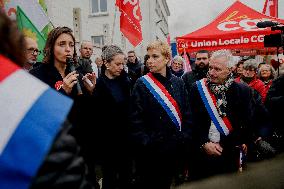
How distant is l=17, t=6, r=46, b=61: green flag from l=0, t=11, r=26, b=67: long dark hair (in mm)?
2033

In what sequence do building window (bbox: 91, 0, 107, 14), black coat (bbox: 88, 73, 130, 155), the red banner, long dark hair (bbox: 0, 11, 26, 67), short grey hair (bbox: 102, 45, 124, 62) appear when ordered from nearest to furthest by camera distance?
long dark hair (bbox: 0, 11, 26, 67) → black coat (bbox: 88, 73, 130, 155) → short grey hair (bbox: 102, 45, 124, 62) → the red banner → building window (bbox: 91, 0, 107, 14)

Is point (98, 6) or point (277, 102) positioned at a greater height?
point (98, 6)

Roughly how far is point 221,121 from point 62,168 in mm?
2812

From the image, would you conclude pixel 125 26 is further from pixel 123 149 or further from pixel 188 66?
pixel 123 149

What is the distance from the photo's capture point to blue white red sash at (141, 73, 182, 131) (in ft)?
11.1

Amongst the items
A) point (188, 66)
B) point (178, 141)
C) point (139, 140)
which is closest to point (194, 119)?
point (178, 141)

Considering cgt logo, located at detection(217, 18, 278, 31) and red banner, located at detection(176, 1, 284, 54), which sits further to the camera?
cgt logo, located at detection(217, 18, 278, 31)

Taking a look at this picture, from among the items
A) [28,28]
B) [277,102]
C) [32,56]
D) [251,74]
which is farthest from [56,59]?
[251,74]

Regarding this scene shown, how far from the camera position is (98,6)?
25.5 m

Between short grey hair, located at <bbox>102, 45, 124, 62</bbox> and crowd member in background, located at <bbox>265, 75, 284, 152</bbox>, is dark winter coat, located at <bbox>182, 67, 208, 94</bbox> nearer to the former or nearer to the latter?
short grey hair, located at <bbox>102, 45, 124, 62</bbox>

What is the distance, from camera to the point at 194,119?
3629 millimetres

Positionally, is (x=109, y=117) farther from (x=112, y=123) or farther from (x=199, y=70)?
(x=199, y=70)

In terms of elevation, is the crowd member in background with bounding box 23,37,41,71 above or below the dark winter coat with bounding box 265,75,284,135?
above

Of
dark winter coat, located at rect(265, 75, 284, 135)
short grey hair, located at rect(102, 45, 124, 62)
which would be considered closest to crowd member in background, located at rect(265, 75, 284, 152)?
dark winter coat, located at rect(265, 75, 284, 135)
